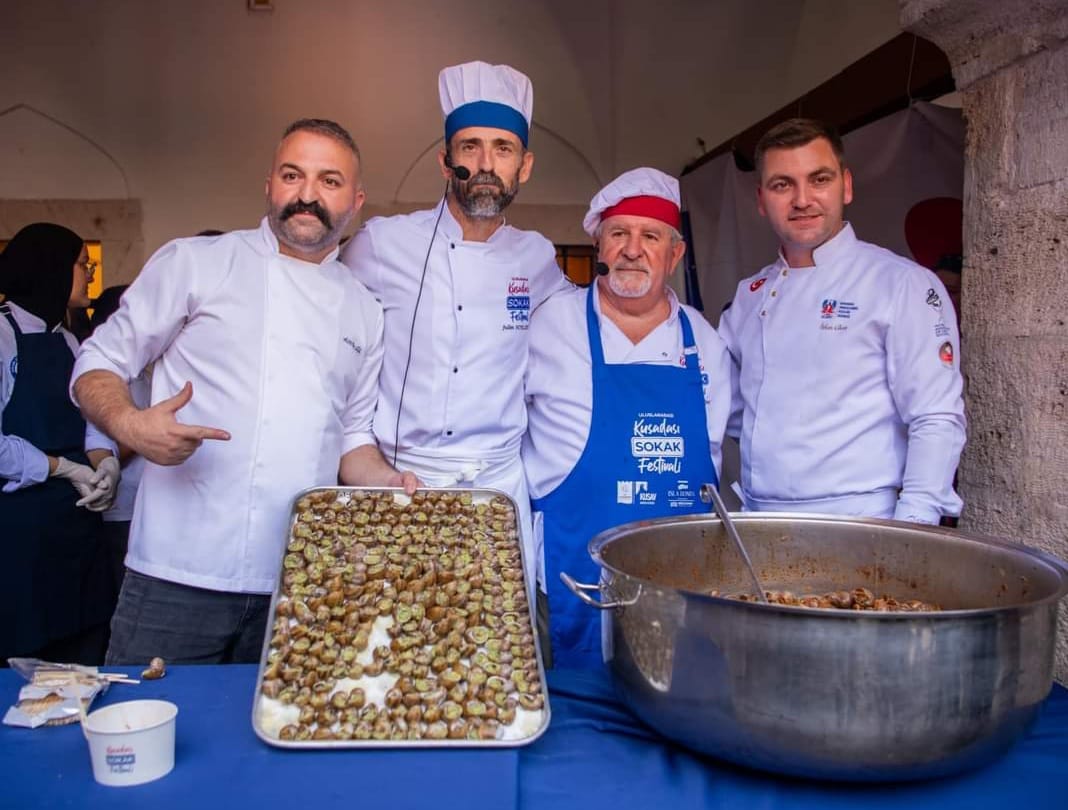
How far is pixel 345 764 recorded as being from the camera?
4.77 ft

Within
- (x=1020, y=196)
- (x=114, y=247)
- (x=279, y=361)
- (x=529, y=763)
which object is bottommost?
(x=529, y=763)

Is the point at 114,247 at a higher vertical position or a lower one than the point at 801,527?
higher

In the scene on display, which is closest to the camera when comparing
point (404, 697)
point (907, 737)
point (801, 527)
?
point (907, 737)

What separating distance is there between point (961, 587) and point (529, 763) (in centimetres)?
92

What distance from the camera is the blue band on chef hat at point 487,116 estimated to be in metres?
2.64

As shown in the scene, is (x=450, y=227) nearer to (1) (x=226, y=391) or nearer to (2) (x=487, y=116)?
(2) (x=487, y=116)

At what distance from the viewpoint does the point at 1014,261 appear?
2318mm

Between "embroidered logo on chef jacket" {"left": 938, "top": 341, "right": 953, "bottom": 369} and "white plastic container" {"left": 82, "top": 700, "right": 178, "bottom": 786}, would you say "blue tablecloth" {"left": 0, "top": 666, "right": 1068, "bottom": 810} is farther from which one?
"embroidered logo on chef jacket" {"left": 938, "top": 341, "right": 953, "bottom": 369}

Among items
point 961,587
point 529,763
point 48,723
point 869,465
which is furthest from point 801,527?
point 48,723

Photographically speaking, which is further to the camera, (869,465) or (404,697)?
(869,465)

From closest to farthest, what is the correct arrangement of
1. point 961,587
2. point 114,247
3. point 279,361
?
1. point 961,587
2. point 279,361
3. point 114,247

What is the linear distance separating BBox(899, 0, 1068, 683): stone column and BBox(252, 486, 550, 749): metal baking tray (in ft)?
4.09

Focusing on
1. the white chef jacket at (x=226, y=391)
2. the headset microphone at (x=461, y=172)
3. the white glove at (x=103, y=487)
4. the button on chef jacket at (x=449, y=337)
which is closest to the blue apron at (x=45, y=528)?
the white glove at (x=103, y=487)

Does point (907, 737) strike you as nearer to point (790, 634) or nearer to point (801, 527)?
point (790, 634)
